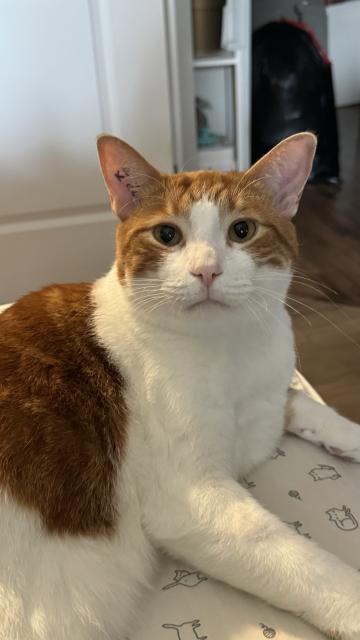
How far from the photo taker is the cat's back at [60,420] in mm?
809

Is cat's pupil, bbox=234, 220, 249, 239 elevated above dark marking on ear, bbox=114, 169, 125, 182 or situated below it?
below

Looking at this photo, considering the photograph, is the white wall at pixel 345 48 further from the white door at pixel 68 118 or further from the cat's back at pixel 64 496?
the cat's back at pixel 64 496

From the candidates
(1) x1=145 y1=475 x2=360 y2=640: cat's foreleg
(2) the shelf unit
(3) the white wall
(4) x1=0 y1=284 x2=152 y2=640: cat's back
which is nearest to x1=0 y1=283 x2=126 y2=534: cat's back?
(4) x1=0 y1=284 x2=152 y2=640: cat's back

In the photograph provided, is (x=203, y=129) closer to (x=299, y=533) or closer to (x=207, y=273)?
(x=207, y=273)

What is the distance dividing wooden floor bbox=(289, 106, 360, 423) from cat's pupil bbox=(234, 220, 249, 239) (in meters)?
0.43

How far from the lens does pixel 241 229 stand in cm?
86

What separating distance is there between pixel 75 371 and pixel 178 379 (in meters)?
0.16

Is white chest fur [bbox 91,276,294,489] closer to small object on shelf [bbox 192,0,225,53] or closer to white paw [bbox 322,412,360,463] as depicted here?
white paw [bbox 322,412,360,463]

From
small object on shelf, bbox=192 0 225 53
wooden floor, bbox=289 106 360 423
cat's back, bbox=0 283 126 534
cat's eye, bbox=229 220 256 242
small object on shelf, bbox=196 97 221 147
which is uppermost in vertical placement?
small object on shelf, bbox=192 0 225 53

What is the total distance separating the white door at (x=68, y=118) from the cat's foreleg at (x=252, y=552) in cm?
121

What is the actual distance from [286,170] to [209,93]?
4.97 feet

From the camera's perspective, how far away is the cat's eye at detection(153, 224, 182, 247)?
85 centimetres

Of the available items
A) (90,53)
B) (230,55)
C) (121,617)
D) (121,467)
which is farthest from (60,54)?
(121,617)

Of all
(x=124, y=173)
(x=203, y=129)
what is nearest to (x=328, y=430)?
(x=124, y=173)
